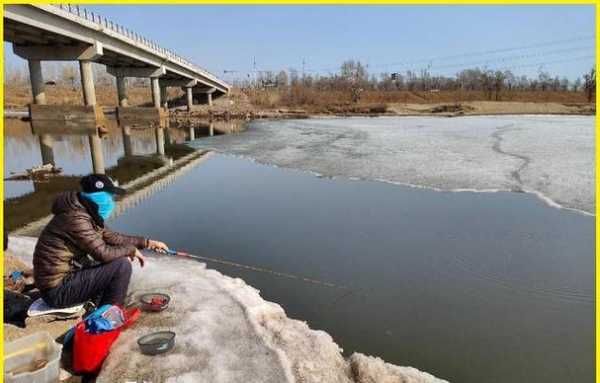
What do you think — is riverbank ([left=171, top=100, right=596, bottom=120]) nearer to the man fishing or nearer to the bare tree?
the bare tree

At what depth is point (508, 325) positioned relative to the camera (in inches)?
181

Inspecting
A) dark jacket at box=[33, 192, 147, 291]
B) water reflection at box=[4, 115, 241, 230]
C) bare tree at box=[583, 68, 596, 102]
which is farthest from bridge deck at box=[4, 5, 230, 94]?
bare tree at box=[583, 68, 596, 102]

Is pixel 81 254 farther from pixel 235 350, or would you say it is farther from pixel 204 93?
pixel 204 93

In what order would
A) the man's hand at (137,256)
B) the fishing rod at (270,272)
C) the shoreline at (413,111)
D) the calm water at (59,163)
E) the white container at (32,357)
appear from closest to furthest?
the white container at (32,357) → the man's hand at (137,256) → the fishing rod at (270,272) → the calm water at (59,163) → the shoreline at (413,111)

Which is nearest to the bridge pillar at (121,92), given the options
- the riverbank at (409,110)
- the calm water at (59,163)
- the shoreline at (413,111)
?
the riverbank at (409,110)

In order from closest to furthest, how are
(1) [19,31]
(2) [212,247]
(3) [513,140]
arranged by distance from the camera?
(2) [212,247] < (3) [513,140] < (1) [19,31]

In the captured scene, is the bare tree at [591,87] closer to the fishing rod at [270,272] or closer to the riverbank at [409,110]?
the riverbank at [409,110]

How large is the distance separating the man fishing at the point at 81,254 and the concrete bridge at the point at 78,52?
1206 cm

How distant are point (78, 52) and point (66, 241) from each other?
34.7 m

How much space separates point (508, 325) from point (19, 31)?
33917mm

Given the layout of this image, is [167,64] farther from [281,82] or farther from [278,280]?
[281,82]

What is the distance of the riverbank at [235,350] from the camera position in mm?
3512

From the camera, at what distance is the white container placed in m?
3.11

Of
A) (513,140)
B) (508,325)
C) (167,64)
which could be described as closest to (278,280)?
(508,325)
